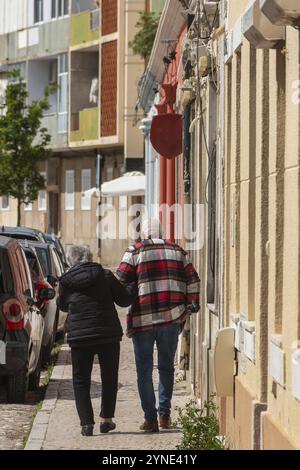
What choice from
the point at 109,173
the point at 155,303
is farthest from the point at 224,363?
the point at 109,173

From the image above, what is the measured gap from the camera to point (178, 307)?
13008mm

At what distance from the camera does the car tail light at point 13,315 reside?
14664mm

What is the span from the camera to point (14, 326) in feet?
48.2

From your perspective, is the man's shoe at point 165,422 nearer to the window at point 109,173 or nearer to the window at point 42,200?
the window at point 109,173

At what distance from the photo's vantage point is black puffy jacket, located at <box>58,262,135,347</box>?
496 inches

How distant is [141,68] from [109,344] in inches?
1363

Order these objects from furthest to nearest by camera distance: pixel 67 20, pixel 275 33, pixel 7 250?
1. pixel 67 20
2. pixel 7 250
3. pixel 275 33

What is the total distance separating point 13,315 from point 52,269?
25.8 ft

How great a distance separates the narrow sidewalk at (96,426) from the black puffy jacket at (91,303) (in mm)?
859

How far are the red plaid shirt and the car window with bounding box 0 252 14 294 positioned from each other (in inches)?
85.0

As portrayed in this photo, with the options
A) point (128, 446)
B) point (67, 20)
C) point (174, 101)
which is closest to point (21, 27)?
point (67, 20)

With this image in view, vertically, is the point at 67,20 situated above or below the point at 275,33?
above

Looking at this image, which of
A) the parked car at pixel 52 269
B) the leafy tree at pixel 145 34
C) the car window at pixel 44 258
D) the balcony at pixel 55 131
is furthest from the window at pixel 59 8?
the car window at pixel 44 258
